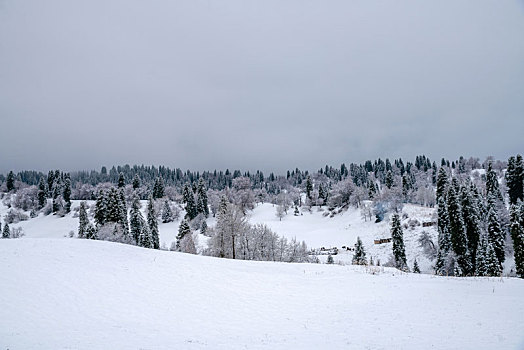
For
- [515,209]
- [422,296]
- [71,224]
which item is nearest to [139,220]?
[71,224]

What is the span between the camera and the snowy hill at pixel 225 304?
12.0m

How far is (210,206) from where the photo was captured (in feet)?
458

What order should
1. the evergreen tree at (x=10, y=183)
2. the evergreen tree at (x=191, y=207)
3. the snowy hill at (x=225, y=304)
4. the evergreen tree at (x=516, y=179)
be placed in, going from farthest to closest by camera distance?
1. the evergreen tree at (x=10, y=183)
2. the evergreen tree at (x=191, y=207)
3. the evergreen tree at (x=516, y=179)
4. the snowy hill at (x=225, y=304)

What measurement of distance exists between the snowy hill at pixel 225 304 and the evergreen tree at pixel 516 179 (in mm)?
71641

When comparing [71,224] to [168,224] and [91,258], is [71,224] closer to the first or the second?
[168,224]

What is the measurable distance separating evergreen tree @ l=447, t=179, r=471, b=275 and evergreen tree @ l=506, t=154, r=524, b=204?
3807 centimetres

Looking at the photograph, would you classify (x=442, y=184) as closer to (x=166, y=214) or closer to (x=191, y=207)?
(x=191, y=207)

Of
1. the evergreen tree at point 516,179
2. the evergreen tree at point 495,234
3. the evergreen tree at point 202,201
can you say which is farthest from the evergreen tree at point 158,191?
the evergreen tree at point 516,179

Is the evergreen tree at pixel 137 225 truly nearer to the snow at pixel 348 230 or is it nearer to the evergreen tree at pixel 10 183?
the snow at pixel 348 230

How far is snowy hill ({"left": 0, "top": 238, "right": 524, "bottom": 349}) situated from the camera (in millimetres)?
11961

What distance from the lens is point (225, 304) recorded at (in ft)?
55.8

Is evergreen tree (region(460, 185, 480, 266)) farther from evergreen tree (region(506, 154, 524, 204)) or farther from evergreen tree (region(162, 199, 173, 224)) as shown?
evergreen tree (region(162, 199, 173, 224))

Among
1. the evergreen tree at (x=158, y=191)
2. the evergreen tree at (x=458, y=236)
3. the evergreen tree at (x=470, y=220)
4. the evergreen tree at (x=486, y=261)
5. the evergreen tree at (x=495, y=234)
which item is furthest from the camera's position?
the evergreen tree at (x=158, y=191)

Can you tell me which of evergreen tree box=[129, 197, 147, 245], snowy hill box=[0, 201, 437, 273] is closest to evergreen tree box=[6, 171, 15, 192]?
snowy hill box=[0, 201, 437, 273]
